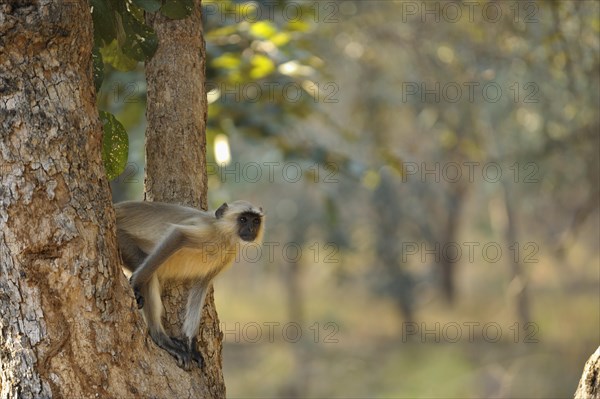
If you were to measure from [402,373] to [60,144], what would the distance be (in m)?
16.2

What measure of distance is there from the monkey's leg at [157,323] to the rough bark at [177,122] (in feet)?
0.18

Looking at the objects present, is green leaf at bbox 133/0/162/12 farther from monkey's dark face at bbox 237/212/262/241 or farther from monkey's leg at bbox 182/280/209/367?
monkey's dark face at bbox 237/212/262/241

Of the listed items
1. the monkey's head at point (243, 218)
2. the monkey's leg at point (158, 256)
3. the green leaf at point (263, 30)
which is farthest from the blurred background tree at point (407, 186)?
the monkey's leg at point (158, 256)

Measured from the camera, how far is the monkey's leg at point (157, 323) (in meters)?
3.47

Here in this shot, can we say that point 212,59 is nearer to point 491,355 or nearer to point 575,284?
point 491,355

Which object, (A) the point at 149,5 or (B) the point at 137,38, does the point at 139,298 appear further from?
(A) the point at 149,5

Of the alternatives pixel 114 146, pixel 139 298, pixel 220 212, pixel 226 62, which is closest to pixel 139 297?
pixel 139 298

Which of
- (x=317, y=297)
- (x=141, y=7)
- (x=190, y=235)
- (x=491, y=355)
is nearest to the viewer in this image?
(x=141, y=7)

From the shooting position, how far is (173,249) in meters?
4.16

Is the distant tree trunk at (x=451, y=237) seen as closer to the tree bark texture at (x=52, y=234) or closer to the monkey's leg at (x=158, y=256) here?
the monkey's leg at (x=158, y=256)

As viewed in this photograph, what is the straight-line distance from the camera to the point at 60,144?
9.98 feet

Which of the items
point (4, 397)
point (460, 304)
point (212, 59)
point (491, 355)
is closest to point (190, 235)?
point (4, 397)

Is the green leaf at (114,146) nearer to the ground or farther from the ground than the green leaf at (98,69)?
nearer to the ground

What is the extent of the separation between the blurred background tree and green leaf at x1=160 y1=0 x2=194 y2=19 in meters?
2.76
